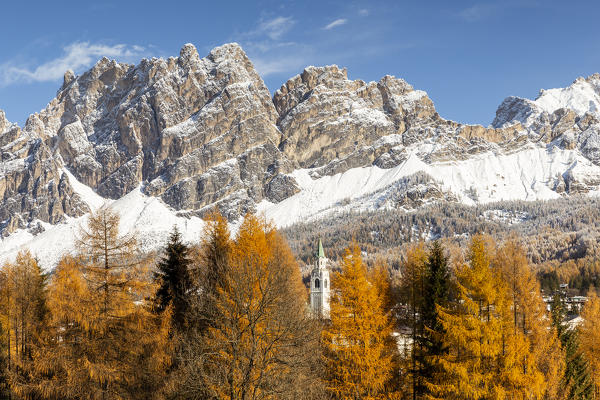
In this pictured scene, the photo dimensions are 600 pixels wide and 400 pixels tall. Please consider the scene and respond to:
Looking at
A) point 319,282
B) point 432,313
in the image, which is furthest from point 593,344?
point 319,282

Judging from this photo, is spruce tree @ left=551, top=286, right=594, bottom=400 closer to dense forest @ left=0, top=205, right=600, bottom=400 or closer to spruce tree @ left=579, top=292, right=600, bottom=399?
dense forest @ left=0, top=205, right=600, bottom=400

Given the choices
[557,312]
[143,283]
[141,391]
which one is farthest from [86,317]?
[557,312]

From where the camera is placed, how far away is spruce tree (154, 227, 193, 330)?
28.0m

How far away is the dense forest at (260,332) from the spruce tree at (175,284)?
8 cm

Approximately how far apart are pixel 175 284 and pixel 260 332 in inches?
433

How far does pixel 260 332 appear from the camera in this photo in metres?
19.6

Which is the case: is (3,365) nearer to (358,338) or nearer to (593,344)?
(358,338)

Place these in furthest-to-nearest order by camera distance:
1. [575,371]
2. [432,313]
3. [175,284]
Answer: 1. [575,371]
2. [175,284]
3. [432,313]

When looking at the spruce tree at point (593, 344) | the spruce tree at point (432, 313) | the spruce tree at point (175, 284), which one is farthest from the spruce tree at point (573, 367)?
the spruce tree at point (175, 284)

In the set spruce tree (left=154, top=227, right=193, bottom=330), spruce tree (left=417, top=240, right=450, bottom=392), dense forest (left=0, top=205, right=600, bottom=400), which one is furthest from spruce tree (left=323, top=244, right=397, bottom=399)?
spruce tree (left=154, top=227, right=193, bottom=330)

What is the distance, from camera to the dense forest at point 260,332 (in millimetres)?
18797

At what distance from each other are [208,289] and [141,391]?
222 inches

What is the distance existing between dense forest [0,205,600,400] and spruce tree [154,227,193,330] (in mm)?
82

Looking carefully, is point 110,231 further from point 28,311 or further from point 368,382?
point 28,311
